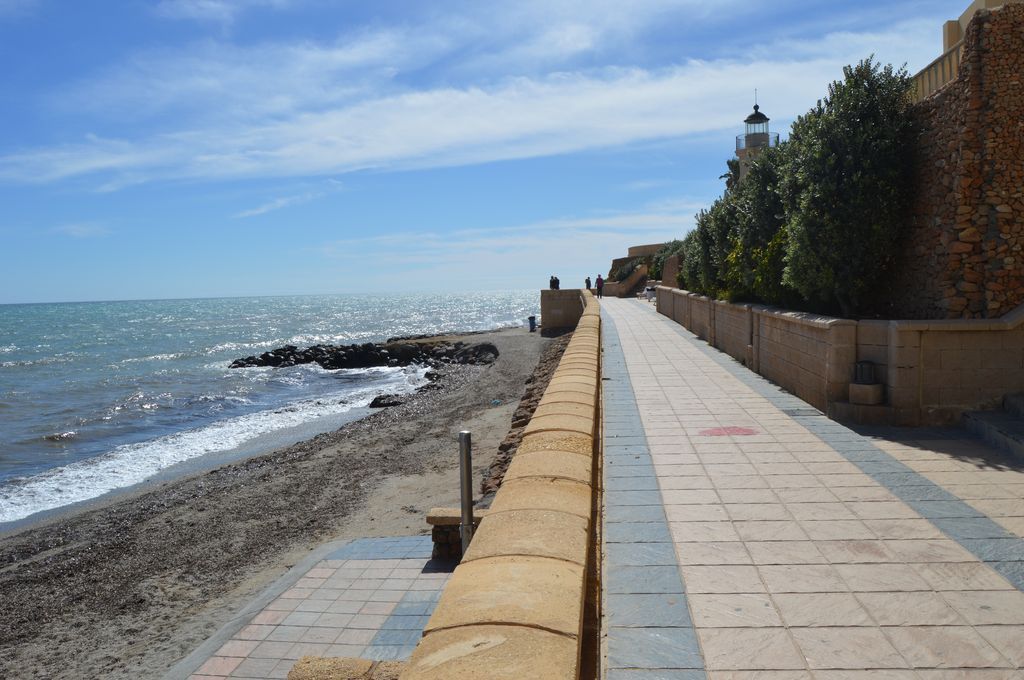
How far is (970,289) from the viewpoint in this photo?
836cm

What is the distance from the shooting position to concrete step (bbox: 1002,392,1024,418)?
7.77m

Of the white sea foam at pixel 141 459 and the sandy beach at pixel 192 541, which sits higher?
the sandy beach at pixel 192 541

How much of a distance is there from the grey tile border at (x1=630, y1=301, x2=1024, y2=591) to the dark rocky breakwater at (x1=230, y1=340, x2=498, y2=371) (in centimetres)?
3186

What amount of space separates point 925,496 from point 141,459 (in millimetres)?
19201

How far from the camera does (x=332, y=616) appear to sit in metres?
7.23

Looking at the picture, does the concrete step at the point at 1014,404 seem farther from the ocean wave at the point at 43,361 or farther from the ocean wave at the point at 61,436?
the ocean wave at the point at 43,361

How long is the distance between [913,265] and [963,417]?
231cm

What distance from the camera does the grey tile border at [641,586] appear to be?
3377 millimetres

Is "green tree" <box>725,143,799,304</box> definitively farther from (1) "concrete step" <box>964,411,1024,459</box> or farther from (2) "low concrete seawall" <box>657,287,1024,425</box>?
(1) "concrete step" <box>964,411,1024,459</box>

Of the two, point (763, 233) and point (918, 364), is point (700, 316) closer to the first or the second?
point (763, 233)

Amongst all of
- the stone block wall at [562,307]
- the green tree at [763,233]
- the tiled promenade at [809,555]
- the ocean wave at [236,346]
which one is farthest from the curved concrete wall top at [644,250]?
the tiled promenade at [809,555]

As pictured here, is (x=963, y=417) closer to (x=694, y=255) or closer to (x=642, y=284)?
(x=694, y=255)

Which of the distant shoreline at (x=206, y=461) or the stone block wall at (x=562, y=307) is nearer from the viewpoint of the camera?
the distant shoreline at (x=206, y=461)

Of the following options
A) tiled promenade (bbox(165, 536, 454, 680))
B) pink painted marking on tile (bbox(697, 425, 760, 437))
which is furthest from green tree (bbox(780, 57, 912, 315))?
tiled promenade (bbox(165, 536, 454, 680))
